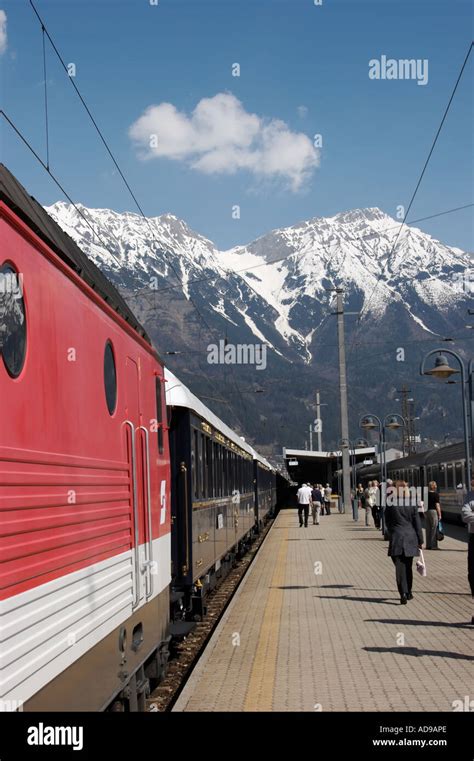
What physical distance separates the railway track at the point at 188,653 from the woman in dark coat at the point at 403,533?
270 centimetres

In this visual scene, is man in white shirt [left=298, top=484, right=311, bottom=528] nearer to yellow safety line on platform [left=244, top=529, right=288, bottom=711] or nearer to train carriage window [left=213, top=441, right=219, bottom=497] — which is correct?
yellow safety line on platform [left=244, top=529, right=288, bottom=711]

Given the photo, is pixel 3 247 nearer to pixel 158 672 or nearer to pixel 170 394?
pixel 158 672

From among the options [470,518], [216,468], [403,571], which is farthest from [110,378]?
[216,468]

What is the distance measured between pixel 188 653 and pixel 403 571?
3639mm

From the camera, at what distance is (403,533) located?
14844mm

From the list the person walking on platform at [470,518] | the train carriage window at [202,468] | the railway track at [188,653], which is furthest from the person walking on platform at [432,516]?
the person walking on platform at [470,518]

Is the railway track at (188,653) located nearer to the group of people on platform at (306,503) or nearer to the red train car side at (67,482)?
the red train car side at (67,482)

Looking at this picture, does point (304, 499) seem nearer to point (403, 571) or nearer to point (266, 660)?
point (403, 571)

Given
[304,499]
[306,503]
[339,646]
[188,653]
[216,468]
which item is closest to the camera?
[339,646]

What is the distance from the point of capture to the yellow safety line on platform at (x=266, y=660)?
8.73m

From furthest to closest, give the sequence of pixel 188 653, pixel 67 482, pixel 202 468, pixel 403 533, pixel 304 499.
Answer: pixel 304 499 → pixel 403 533 → pixel 202 468 → pixel 188 653 → pixel 67 482

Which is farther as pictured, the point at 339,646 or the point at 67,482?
the point at 339,646

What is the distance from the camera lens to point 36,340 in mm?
4699
